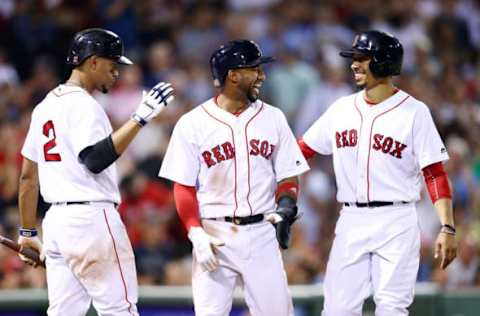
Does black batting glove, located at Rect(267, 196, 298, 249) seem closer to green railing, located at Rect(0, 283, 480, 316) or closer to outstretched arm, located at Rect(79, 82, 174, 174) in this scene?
outstretched arm, located at Rect(79, 82, 174, 174)

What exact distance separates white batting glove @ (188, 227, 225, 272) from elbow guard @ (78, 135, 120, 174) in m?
0.61

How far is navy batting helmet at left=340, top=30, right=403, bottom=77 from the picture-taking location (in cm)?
646

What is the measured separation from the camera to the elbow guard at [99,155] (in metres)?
5.93

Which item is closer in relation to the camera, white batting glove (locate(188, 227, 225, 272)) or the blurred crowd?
white batting glove (locate(188, 227, 225, 272))

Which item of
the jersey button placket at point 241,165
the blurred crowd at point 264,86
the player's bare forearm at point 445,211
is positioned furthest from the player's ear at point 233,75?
the blurred crowd at point 264,86

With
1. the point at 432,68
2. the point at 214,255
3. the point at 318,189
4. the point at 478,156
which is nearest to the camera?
the point at 214,255

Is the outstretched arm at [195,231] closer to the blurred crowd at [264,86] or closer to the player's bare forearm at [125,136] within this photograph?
the player's bare forearm at [125,136]

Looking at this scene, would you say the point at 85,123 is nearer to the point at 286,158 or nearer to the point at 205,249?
the point at 205,249

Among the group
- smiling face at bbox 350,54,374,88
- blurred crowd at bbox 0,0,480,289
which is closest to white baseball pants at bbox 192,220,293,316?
smiling face at bbox 350,54,374,88

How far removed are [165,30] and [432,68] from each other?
2.99 metres

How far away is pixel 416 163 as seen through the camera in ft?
21.2

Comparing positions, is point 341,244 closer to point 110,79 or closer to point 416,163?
point 416,163

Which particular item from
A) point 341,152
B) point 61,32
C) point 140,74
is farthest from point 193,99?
point 341,152

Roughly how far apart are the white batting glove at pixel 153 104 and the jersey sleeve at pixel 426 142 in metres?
1.41
